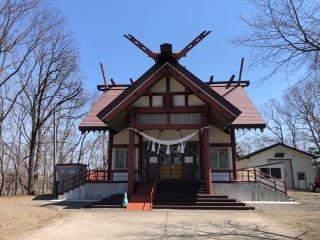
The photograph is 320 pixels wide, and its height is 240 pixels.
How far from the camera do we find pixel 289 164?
32.5 metres

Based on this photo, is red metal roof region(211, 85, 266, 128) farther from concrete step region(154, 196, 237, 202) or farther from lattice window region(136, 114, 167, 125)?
concrete step region(154, 196, 237, 202)

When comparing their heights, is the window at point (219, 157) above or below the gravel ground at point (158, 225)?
above

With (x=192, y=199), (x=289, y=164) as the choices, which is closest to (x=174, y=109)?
(x=192, y=199)

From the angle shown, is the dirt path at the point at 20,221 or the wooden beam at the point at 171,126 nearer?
the dirt path at the point at 20,221

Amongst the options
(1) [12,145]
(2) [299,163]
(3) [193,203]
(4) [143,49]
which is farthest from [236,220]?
(1) [12,145]

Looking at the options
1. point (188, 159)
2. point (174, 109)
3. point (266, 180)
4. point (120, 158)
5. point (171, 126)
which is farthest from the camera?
point (120, 158)

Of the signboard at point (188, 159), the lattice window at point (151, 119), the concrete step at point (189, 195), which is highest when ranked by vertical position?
the lattice window at point (151, 119)

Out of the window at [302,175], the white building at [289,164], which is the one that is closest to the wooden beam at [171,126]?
the white building at [289,164]

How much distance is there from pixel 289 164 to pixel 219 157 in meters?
15.4

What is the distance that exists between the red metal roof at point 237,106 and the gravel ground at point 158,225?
6.87 m

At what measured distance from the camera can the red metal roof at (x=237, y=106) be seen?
19.3 m

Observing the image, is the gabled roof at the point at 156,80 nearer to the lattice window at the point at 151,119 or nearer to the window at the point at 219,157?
the lattice window at the point at 151,119

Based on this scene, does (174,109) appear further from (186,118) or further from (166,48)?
(166,48)

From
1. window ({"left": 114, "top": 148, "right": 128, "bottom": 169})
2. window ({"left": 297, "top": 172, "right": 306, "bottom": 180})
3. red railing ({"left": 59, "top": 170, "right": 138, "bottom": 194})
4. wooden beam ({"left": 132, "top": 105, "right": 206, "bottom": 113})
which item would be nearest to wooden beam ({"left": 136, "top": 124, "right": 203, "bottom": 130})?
wooden beam ({"left": 132, "top": 105, "right": 206, "bottom": 113})
